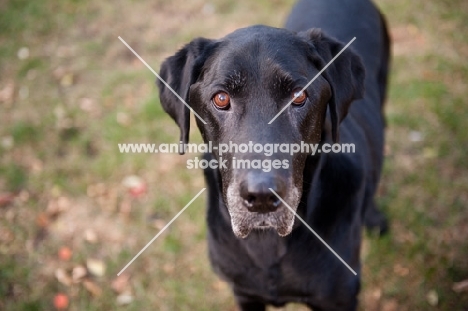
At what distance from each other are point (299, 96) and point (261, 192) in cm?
57

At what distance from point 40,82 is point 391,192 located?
4249mm

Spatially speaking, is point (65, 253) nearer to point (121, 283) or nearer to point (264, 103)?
point (121, 283)

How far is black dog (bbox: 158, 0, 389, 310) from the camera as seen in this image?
2119mm

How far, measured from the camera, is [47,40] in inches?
239

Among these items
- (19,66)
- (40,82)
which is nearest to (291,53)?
(40,82)

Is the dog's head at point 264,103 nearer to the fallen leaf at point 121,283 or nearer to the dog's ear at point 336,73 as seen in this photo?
the dog's ear at point 336,73

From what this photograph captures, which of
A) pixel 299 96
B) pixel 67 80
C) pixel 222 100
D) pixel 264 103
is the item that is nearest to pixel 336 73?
pixel 299 96

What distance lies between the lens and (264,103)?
7.04 ft

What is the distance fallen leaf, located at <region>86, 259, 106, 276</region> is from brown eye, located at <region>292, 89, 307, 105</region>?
8.00ft

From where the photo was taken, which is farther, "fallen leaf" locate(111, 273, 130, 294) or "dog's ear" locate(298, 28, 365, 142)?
"fallen leaf" locate(111, 273, 130, 294)

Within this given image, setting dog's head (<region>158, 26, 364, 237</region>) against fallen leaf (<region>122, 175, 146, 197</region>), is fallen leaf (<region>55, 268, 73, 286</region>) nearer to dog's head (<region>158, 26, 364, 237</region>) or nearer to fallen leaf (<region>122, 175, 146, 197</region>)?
fallen leaf (<region>122, 175, 146, 197</region>)

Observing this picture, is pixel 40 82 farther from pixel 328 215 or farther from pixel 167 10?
pixel 328 215

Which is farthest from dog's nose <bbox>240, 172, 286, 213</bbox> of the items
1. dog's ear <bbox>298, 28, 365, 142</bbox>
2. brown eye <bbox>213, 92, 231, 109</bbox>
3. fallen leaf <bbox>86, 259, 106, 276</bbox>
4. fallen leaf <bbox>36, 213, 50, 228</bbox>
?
fallen leaf <bbox>36, 213, 50, 228</bbox>

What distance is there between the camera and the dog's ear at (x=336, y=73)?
238cm
